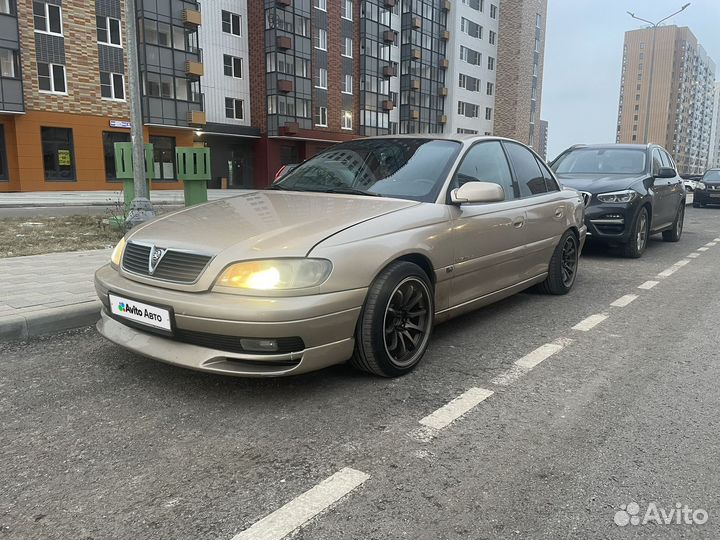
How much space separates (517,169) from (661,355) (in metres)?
1.98

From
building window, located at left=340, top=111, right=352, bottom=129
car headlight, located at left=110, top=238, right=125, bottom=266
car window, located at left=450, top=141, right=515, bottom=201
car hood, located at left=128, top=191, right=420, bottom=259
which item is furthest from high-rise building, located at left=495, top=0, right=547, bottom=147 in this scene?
car headlight, located at left=110, top=238, right=125, bottom=266

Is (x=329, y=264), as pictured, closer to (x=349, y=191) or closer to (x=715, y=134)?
(x=349, y=191)

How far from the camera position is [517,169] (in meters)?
5.17

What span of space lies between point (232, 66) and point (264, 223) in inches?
1454

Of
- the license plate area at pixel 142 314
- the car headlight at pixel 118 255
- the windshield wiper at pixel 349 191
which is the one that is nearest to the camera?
the license plate area at pixel 142 314

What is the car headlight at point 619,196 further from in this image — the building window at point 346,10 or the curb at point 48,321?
the building window at point 346,10

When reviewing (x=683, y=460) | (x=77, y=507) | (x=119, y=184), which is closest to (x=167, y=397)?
(x=77, y=507)

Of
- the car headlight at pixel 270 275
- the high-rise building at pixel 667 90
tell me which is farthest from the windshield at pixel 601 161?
the high-rise building at pixel 667 90

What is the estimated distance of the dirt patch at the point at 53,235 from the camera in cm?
783

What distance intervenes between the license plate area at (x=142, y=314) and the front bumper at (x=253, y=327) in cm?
4

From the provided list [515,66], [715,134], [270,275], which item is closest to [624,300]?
[270,275]

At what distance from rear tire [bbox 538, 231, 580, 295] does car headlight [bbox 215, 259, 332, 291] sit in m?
3.42

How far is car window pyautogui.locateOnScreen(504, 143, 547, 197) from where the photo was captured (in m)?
5.15

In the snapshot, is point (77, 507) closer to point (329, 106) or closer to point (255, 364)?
point (255, 364)
